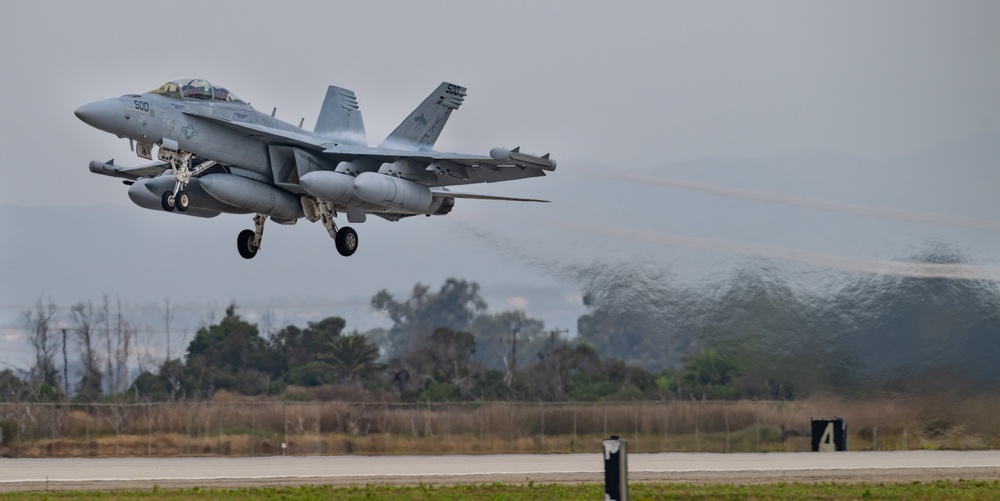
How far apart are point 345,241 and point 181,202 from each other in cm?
371

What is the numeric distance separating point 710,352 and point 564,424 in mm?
3049

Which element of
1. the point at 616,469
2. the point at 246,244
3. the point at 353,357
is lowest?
the point at 616,469

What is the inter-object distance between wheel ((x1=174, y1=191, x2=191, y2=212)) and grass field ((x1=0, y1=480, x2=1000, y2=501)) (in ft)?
17.4

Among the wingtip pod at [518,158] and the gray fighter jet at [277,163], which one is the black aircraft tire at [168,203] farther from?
the wingtip pod at [518,158]

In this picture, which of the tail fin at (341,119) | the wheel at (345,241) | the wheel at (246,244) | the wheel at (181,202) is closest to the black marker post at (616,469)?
the wheel at (181,202)

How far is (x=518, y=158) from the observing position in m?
21.2

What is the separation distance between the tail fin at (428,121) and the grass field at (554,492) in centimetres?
891

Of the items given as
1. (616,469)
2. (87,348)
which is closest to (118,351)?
(87,348)

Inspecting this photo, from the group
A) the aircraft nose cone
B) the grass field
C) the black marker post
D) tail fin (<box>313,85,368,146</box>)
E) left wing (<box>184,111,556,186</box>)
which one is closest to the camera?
the black marker post

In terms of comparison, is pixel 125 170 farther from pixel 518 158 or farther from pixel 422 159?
pixel 518 158

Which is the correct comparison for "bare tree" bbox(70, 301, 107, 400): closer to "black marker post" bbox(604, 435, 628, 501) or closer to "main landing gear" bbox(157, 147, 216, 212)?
"main landing gear" bbox(157, 147, 216, 212)

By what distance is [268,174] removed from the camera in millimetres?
23297

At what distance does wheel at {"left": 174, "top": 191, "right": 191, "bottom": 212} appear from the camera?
21266 mm

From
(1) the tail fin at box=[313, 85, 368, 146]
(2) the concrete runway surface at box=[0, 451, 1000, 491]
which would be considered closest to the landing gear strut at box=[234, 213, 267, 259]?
(1) the tail fin at box=[313, 85, 368, 146]
